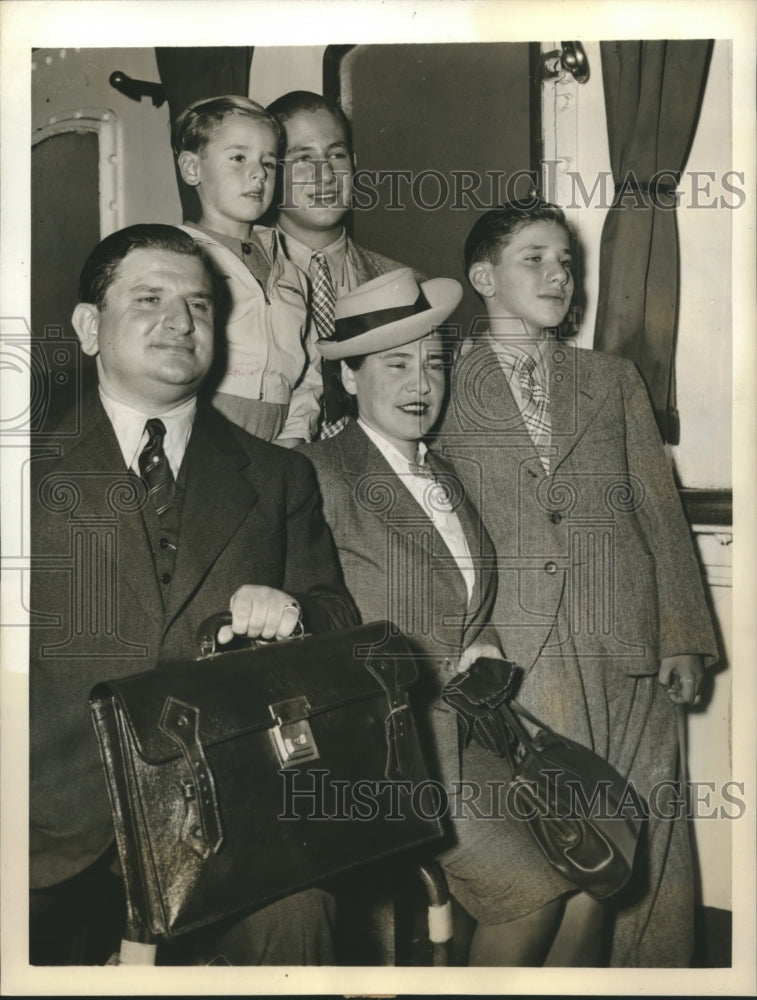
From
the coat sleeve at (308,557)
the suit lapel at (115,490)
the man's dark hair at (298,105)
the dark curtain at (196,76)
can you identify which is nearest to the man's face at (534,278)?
the man's dark hair at (298,105)

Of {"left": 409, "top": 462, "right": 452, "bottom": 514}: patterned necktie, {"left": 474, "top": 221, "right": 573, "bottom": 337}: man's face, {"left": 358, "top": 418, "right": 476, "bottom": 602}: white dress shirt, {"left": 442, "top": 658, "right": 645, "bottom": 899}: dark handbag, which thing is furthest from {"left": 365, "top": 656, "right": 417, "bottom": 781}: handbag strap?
{"left": 474, "top": 221, "right": 573, "bottom": 337}: man's face

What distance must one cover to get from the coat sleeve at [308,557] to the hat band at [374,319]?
32cm

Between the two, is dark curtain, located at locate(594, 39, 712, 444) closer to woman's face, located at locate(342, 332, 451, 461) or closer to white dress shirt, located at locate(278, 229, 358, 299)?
woman's face, located at locate(342, 332, 451, 461)

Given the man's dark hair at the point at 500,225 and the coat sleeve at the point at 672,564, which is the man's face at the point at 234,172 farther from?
the coat sleeve at the point at 672,564

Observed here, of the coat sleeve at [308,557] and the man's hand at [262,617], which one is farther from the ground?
the coat sleeve at [308,557]

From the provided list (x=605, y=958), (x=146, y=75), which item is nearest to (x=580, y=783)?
(x=605, y=958)

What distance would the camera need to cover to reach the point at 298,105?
7.81 feet

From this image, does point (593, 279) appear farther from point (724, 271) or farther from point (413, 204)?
point (413, 204)

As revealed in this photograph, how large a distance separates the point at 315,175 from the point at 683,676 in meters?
1.47

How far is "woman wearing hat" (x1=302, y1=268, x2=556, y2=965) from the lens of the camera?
7.68 feet

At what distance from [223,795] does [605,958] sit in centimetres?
101

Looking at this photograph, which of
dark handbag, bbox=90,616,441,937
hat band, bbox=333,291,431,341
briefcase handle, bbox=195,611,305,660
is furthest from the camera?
hat band, bbox=333,291,431,341

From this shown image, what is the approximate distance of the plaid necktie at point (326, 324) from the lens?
7.82ft

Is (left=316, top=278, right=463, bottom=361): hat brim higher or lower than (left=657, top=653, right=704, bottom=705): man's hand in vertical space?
higher
